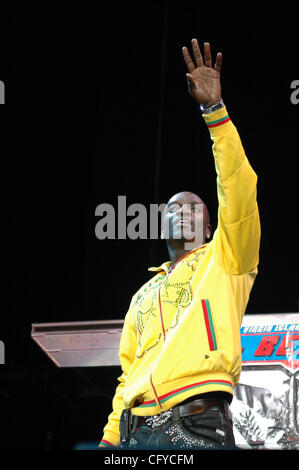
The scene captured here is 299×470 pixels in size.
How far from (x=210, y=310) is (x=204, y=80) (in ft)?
2.20

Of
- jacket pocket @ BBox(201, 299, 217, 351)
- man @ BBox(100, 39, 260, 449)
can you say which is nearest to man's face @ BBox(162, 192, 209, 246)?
man @ BBox(100, 39, 260, 449)

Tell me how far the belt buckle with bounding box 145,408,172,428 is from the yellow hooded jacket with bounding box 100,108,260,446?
2cm

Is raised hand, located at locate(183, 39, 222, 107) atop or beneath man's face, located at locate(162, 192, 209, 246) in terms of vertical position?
atop

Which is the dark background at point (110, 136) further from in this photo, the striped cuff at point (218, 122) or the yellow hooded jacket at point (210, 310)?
the striped cuff at point (218, 122)

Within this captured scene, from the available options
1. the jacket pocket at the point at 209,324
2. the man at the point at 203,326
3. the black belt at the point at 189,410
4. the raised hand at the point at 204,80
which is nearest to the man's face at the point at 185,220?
the man at the point at 203,326

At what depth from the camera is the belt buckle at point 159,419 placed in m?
1.67

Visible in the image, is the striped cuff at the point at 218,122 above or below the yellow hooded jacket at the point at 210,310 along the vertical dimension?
above

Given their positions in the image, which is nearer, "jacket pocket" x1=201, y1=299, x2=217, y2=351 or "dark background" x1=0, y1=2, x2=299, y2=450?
"jacket pocket" x1=201, y1=299, x2=217, y2=351

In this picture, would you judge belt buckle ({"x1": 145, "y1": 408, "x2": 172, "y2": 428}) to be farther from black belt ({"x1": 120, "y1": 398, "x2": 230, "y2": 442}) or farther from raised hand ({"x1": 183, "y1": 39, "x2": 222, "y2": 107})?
raised hand ({"x1": 183, "y1": 39, "x2": 222, "y2": 107})

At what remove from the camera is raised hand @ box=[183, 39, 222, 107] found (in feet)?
5.76

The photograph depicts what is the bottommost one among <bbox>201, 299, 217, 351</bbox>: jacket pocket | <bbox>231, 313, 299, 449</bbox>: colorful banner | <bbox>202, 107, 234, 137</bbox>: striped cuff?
<bbox>231, 313, 299, 449</bbox>: colorful banner

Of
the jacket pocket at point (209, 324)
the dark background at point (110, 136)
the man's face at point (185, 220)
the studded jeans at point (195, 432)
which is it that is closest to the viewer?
the studded jeans at point (195, 432)

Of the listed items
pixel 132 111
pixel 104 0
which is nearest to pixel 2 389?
pixel 132 111

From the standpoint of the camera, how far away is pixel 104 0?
4316 mm
